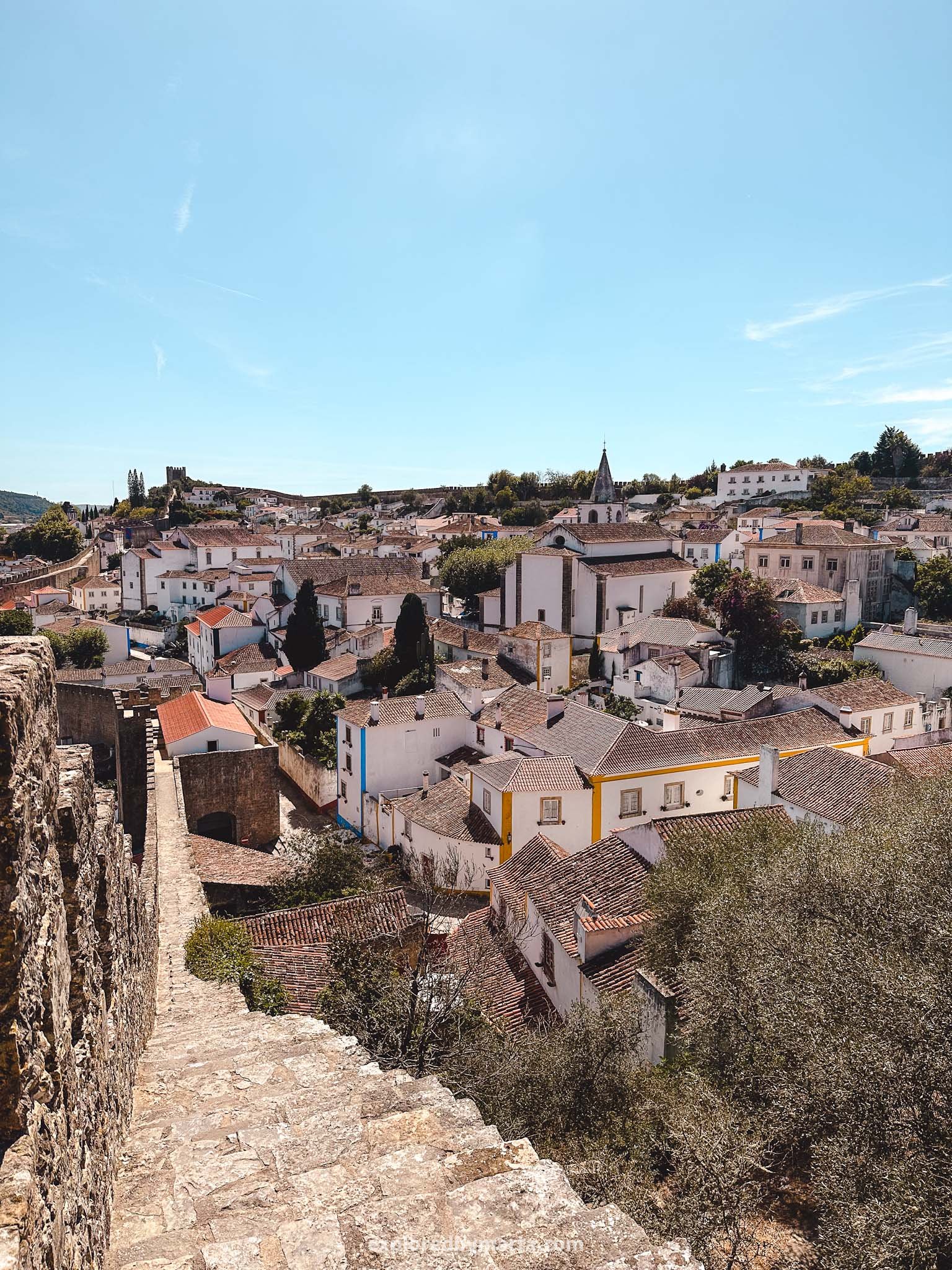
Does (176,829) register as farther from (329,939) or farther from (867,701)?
(867,701)

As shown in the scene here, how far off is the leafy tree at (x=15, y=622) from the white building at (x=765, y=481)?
182ft

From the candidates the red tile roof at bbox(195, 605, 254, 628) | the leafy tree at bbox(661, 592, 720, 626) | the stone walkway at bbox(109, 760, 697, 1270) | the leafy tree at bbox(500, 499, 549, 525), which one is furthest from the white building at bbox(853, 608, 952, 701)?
the leafy tree at bbox(500, 499, 549, 525)

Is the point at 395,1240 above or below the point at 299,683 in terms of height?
above

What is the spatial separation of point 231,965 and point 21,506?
197472mm

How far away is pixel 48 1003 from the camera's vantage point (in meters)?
2.59

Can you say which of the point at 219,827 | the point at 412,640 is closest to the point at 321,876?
the point at 219,827

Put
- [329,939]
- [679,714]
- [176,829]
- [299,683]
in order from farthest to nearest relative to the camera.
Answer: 1. [299,683]
2. [679,714]
3. [176,829]
4. [329,939]

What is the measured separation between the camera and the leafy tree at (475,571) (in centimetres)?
Answer: 4350

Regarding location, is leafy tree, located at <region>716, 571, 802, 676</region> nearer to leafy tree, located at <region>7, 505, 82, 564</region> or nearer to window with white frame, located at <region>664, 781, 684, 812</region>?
window with white frame, located at <region>664, 781, 684, 812</region>

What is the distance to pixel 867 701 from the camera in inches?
906

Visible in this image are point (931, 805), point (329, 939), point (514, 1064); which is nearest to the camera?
point (514, 1064)

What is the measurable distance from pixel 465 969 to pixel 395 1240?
10.1 meters

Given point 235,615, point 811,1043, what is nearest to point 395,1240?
point 811,1043

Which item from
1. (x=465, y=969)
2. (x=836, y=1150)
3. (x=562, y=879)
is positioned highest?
(x=836, y=1150)
